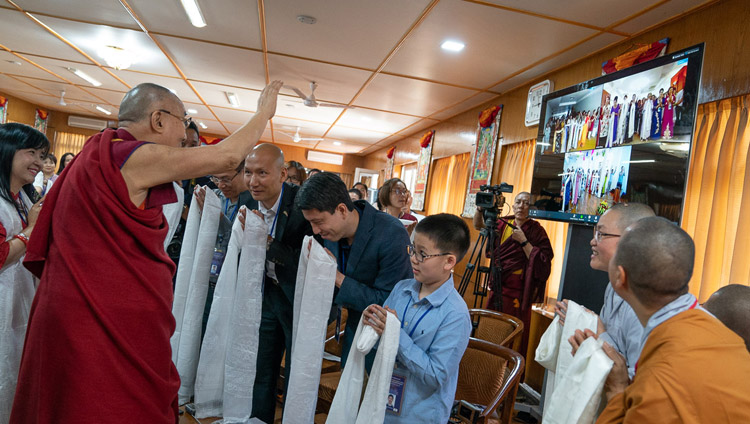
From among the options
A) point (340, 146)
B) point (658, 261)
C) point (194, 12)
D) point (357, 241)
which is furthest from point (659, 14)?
point (340, 146)

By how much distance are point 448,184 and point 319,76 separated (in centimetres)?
240

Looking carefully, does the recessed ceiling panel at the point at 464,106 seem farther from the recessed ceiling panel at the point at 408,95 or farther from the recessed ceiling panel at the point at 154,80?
the recessed ceiling panel at the point at 154,80

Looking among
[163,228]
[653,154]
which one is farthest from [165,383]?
[653,154]

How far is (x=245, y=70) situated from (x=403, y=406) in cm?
493

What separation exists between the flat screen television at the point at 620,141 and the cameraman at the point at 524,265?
44 cm

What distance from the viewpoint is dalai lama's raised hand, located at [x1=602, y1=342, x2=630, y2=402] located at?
104 cm

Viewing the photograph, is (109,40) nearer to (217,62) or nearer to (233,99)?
(217,62)

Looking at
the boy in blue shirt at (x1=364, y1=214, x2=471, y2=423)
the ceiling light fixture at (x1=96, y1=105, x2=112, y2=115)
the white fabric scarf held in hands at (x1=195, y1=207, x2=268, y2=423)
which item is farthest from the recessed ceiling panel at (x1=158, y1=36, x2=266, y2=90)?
the ceiling light fixture at (x1=96, y1=105, x2=112, y2=115)

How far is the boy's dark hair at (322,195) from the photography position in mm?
1740

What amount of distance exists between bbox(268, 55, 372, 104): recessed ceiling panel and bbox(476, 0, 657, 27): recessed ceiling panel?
7.42 feet

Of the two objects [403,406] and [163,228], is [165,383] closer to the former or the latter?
[163,228]

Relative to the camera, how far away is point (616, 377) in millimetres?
1041

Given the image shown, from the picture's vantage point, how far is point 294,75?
551 cm

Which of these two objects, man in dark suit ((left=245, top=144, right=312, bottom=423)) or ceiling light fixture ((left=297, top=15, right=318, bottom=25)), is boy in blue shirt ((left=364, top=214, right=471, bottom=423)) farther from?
ceiling light fixture ((left=297, top=15, right=318, bottom=25))
